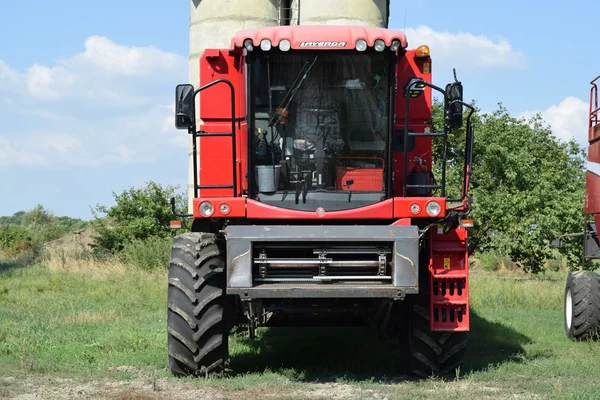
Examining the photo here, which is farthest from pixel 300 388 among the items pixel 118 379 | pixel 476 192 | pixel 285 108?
pixel 476 192

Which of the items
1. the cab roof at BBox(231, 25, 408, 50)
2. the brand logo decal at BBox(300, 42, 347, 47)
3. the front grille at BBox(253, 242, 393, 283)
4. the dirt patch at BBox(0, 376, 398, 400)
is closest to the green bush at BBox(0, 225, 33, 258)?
the dirt patch at BBox(0, 376, 398, 400)

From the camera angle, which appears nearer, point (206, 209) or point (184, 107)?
point (184, 107)

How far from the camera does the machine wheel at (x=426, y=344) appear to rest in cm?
1042

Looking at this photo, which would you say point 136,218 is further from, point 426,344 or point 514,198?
point 426,344

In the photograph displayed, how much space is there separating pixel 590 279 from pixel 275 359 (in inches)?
208

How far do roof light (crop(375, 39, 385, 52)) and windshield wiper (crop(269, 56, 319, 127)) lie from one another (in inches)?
27.0

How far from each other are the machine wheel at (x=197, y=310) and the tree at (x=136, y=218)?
83.8 feet

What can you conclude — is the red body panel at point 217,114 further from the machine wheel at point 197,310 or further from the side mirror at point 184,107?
the machine wheel at point 197,310

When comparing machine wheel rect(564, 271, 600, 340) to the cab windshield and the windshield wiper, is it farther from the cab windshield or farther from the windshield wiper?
the windshield wiper

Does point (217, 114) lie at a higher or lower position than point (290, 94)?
lower

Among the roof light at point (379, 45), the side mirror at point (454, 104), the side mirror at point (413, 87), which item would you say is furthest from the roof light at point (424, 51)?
the roof light at point (379, 45)

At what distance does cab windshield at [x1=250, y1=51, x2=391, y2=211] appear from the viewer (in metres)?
10.3

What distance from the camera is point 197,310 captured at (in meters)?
10.0

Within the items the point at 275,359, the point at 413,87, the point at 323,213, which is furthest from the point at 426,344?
the point at 413,87
